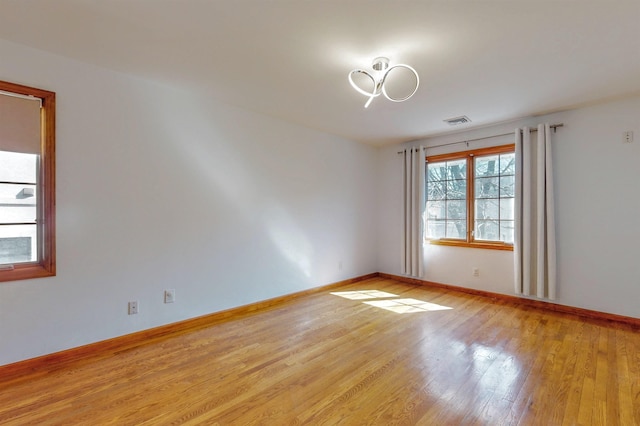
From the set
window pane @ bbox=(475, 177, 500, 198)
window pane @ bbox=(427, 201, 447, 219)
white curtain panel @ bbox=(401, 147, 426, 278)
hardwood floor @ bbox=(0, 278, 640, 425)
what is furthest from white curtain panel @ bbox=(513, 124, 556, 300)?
white curtain panel @ bbox=(401, 147, 426, 278)

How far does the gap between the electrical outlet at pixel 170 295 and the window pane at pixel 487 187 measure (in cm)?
420

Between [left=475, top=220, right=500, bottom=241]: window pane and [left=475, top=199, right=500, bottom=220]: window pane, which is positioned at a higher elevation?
[left=475, top=199, right=500, bottom=220]: window pane

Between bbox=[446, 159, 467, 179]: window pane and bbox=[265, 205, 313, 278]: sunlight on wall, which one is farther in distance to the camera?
bbox=[446, 159, 467, 179]: window pane

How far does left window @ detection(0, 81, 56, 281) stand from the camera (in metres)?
2.18

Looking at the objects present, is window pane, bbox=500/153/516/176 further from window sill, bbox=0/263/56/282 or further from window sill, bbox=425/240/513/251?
window sill, bbox=0/263/56/282

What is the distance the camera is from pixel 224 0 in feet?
5.70

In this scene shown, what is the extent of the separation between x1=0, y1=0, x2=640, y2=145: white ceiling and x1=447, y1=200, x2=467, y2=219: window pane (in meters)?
1.70

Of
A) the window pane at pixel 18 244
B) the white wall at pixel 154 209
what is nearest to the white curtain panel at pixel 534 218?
the white wall at pixel 154 209

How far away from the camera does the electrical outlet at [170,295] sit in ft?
9.58

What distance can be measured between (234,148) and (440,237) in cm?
344

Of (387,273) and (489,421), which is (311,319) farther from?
(387,273)

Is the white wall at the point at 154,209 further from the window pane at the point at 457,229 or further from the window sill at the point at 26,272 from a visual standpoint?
the window pane at the point at 457,229

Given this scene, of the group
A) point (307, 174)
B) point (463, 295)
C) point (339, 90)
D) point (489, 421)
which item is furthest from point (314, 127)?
point (489, 421)

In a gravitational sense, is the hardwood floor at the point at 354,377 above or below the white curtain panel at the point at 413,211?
below
